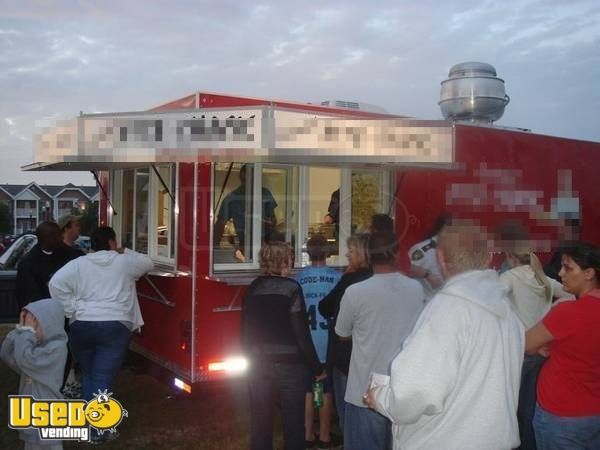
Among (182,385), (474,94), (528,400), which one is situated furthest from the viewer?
(474,94)

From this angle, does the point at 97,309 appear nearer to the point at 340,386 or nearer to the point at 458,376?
the point at 340,386

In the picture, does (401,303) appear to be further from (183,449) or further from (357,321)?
(183,449)

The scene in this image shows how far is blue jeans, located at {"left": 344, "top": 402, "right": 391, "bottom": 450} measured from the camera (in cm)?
321

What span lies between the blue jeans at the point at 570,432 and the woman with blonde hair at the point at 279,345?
1.38 meters

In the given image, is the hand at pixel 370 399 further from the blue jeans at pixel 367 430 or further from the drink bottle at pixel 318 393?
the drink bottle at pixel 318 393

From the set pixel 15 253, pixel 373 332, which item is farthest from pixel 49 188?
pixel 373 332

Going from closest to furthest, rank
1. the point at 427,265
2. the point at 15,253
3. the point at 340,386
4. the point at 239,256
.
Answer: the point at 340,386 < the point at 239,256 < the point at 427,265 < the point at 15,253

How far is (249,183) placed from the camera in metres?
5.02

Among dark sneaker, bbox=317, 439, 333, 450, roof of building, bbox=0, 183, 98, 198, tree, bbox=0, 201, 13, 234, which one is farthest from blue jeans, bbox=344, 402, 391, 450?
roof of building, bbox=0, 183, 98, 198

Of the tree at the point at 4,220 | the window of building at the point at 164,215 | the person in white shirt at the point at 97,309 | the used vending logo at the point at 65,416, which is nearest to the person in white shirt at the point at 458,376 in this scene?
the used vending logo at the point at 65,416

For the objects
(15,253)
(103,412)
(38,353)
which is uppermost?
(15,253)

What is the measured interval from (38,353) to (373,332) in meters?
1.98

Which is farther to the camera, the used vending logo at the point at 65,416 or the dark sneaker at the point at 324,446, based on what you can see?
the dark sneaker at the point at 324,446

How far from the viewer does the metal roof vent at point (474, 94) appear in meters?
7.65
